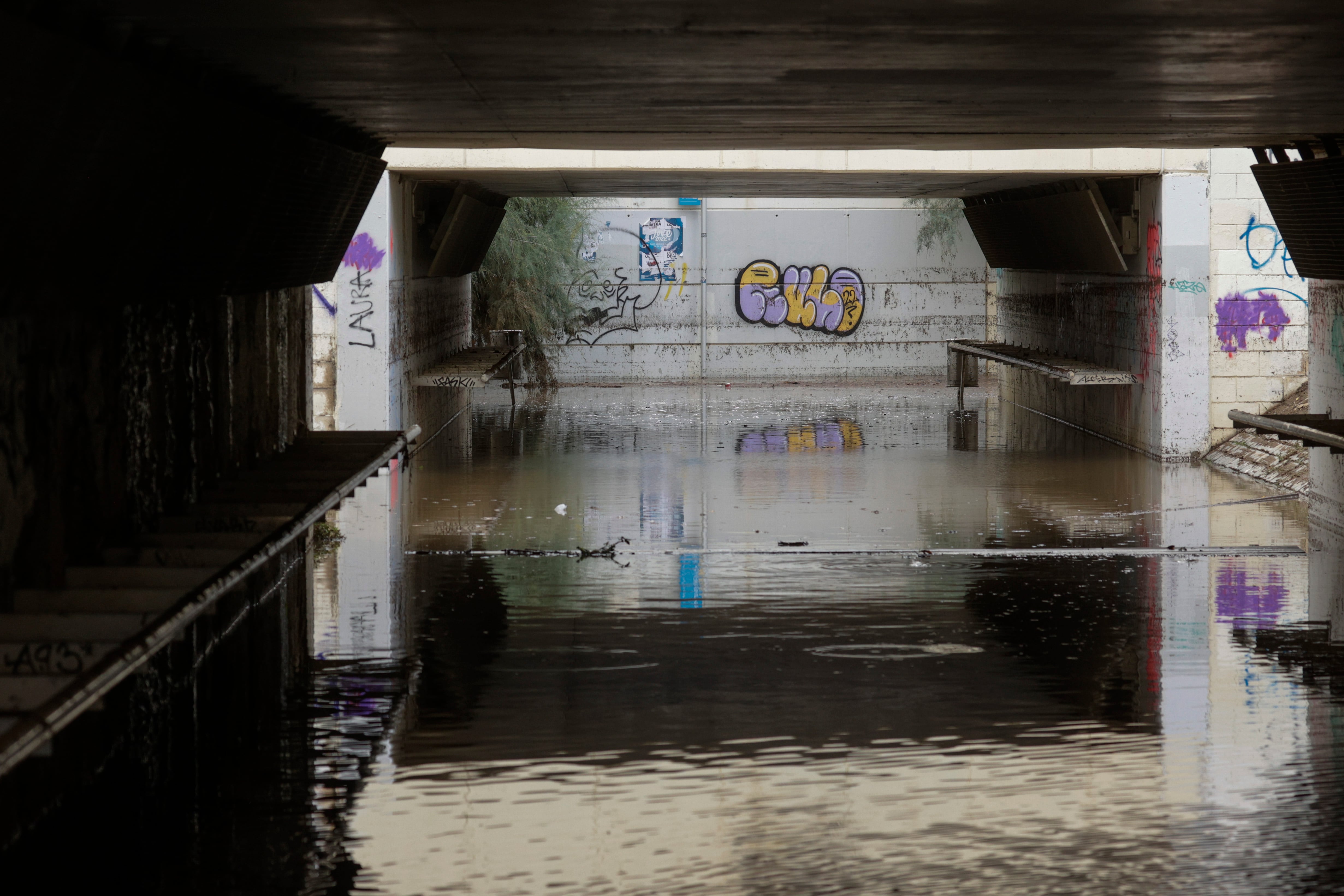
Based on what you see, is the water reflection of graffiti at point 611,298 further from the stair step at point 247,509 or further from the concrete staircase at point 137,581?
the stair step at point 247,509

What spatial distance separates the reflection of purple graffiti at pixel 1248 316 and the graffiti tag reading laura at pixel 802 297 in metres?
12.3

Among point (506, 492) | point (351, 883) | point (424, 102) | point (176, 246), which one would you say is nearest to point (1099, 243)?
point (506, 492)

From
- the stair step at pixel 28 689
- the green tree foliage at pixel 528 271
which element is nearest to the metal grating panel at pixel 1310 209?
the stair step at pixel 28 689

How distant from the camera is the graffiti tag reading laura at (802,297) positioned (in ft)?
89.9

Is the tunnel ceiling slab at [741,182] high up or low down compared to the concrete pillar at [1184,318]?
up

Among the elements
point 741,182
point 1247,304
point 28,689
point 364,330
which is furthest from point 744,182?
point 28,689

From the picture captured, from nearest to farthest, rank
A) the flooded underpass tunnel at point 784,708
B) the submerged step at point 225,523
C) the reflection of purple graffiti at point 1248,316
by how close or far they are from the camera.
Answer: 1. the flooded underpass tunnel at point 784,708
2. the submerged step at point 225,523
3. the reflection of purple graffiti at point 1248,316

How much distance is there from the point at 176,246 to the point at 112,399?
0.70 meters

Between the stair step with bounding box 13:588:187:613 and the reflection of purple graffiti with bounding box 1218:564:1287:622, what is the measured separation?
5.59m

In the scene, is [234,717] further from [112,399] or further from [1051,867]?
[1051,867]

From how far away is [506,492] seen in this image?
524 inches

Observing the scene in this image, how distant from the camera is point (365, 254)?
14.8 metres

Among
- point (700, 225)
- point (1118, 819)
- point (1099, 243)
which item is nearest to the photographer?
point (1118, 819)

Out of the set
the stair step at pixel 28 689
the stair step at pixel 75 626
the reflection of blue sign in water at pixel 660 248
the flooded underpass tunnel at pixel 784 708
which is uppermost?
the reflection of blue sign in water at pixel 660 248
